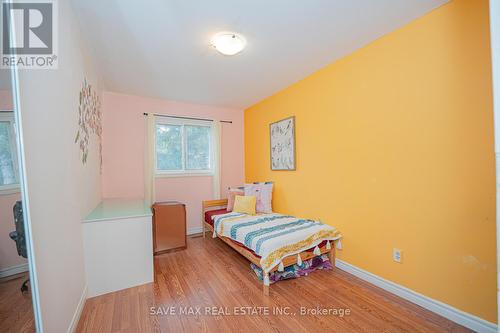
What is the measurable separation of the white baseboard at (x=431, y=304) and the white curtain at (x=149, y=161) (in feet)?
9.96

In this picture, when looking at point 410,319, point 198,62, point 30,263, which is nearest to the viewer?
point 30,263

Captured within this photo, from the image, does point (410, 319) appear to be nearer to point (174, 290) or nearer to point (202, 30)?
point (174, 290)

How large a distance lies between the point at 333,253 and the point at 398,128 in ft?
5.01

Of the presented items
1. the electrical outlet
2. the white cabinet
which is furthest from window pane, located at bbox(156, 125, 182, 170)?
the electrical outlet

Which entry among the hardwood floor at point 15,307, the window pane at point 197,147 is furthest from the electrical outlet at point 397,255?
the window pane at point 197,147

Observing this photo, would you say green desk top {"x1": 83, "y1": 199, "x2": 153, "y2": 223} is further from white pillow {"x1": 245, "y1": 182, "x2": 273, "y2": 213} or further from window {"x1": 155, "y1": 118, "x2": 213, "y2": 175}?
white pillow {"x1": 245, "y1": 182, "x2": 273, "y2": 213}

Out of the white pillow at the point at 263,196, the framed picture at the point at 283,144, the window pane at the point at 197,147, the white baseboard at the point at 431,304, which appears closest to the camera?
the white baseboard at the point at 431,304

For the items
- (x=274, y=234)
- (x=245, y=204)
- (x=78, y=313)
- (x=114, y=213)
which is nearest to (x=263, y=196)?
(x=245, y=204)

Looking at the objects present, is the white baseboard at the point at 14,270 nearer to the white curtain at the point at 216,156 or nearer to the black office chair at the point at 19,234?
the black office chair at the point at 19,234

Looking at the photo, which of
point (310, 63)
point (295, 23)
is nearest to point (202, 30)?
point (295, 23)

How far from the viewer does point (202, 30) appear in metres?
1.89

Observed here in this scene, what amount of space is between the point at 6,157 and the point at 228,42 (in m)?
1.77

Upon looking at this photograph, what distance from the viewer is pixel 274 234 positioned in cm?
230

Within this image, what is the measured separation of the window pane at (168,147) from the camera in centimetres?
372
